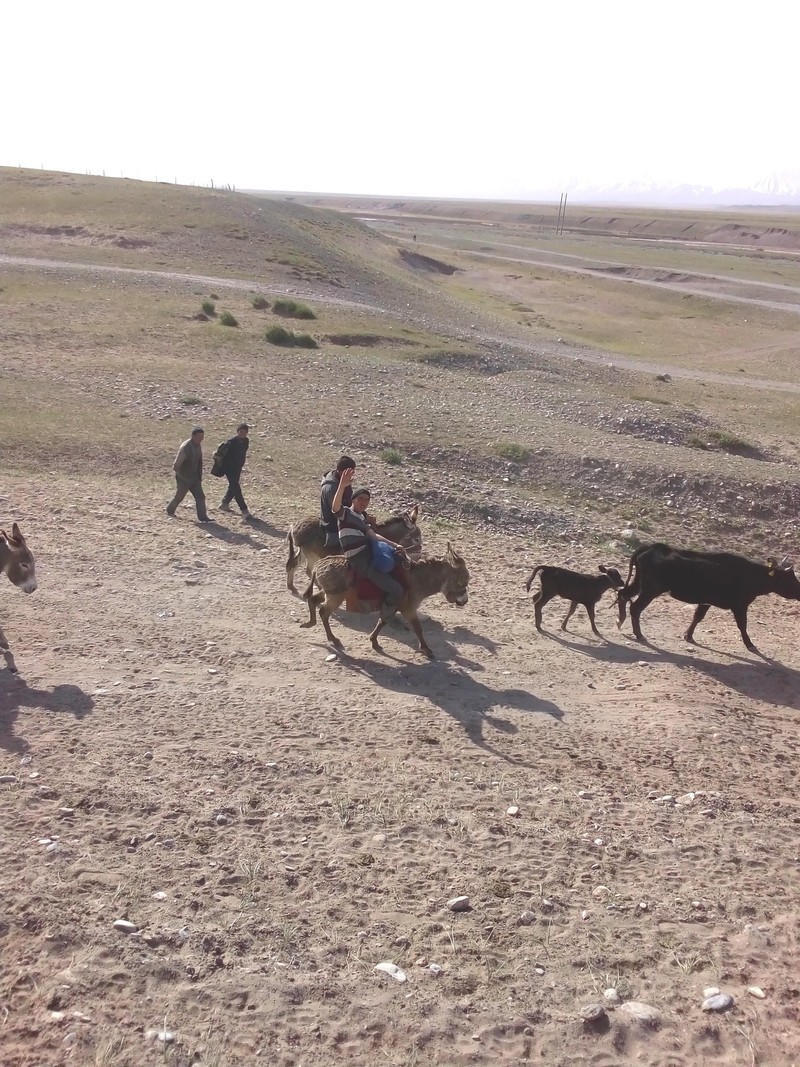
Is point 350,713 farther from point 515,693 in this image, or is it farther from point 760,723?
point 760,723

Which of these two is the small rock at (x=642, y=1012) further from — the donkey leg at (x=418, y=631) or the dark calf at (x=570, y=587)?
the dark calf at (x=570, y=587)

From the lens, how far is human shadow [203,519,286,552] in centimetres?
1497

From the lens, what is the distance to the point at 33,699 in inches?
354

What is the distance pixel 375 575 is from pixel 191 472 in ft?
19.0

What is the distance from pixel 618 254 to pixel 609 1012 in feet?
324

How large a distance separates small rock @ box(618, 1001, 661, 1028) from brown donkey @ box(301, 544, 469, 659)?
550 centimetres

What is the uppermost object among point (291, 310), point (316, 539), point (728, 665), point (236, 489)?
point (291, 310)

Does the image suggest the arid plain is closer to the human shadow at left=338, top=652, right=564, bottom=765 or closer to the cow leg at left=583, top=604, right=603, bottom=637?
the human shadow at left=338, top=652, right=564, bottom=765

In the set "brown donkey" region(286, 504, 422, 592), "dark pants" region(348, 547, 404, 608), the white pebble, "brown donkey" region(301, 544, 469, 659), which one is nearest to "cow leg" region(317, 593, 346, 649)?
"brown donkey" region(301, 544, 469, 659)

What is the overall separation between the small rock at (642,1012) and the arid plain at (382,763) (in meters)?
0.04

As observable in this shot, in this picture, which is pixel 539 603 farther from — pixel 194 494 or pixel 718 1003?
pixel 718 1003

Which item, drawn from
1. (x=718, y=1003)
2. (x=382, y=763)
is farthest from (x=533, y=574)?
(x=718, y=1003)

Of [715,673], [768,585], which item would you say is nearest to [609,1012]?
[715,673]

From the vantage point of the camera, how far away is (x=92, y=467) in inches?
716
